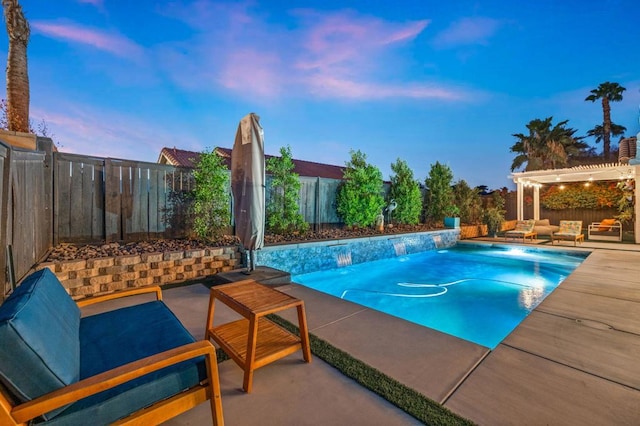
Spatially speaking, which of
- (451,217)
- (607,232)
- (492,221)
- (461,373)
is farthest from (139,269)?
(607,232)

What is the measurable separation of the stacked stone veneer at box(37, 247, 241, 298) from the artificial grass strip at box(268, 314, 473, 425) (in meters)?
2.81

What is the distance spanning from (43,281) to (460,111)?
22.7 m

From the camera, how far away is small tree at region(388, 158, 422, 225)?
986cm

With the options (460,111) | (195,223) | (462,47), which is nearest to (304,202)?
(195,223)

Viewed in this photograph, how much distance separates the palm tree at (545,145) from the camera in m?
18.5

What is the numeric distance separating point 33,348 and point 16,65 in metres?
6.41

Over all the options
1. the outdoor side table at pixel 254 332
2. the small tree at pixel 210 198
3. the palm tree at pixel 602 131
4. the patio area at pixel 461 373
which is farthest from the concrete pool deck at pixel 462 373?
the palm tree at pixel 602 131

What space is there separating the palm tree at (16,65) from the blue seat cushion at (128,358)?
5.22 metres

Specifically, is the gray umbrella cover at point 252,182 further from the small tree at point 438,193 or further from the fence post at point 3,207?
the small tree at point 438,193

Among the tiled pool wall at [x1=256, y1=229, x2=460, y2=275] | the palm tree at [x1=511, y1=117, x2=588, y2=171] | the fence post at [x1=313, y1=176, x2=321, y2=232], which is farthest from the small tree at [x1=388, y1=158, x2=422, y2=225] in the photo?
the palm tree at [x1=511, y1=117, x2=588, y2=171]

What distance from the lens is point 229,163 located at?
11203mm

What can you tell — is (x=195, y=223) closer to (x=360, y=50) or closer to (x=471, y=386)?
(x=471, y=386)

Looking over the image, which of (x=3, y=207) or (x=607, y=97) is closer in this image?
(x=3, y=207)

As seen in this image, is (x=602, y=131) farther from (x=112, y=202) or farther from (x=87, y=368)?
(x=87, y=368)
